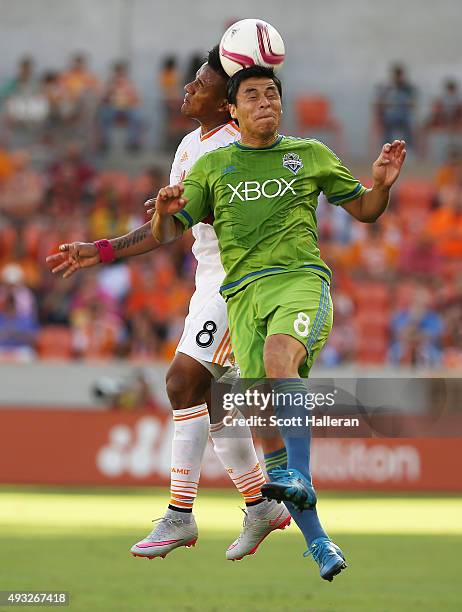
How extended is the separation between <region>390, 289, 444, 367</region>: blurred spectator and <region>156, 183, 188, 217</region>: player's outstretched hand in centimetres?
1192

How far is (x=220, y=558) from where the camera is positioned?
11273mm

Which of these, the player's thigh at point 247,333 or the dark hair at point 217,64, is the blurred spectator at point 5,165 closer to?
the dark hair at point 217,64

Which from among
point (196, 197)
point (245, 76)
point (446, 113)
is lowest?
point (196, 197)

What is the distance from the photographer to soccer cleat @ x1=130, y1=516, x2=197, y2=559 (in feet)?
25.4

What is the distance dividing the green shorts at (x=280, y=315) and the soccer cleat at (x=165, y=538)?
1384mm

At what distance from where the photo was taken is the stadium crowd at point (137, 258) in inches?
746

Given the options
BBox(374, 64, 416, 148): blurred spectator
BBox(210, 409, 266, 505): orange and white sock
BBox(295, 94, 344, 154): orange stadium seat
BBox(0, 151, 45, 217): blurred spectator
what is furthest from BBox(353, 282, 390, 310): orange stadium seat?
BBox(210, 409, 266, 505): orange and white sock

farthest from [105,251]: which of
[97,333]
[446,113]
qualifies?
[446,113]

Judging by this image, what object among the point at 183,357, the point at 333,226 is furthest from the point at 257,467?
the point at 333,226

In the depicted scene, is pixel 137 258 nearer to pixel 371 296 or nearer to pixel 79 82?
pixel 371 296

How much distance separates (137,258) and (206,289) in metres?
12.7

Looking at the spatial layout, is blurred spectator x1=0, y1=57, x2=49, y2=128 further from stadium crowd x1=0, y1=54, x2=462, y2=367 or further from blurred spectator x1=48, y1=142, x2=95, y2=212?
blurred spectator x1=48, y1=142, x2=95, y2=212

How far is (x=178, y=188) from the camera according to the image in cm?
665

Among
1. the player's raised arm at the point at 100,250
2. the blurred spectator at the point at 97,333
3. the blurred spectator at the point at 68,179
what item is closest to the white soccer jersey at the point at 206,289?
the player's raised arm at the point at 100,250
